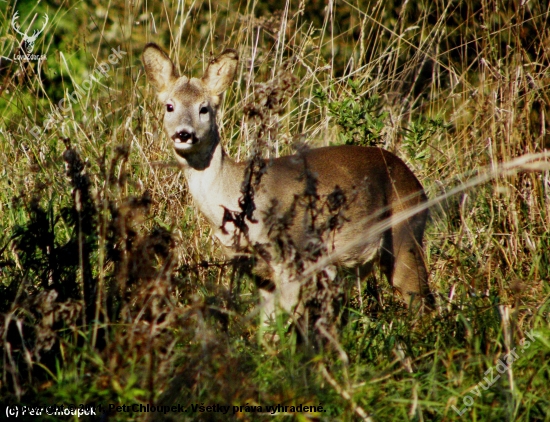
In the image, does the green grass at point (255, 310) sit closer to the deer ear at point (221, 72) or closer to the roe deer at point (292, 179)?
the roe deer at point (292, 179)

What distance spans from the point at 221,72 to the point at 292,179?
0.87m

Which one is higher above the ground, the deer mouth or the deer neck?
the deer mouth

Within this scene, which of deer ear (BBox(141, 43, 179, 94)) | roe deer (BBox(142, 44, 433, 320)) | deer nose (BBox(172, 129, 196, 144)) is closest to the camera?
deer nose (BBox(172, 129, 196, 144))

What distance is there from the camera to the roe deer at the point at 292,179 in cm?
502

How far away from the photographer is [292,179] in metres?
5.09

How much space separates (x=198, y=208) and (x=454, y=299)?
166cm

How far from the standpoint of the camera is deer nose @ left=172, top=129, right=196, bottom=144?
4848 mm

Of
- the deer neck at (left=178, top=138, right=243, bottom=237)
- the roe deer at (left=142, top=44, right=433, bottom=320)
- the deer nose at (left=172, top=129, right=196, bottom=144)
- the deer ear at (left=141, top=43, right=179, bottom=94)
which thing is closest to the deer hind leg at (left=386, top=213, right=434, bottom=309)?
the roe deer at (left=142, top=44, right=433, bottom=320)

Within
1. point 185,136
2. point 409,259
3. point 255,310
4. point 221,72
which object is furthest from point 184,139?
point 255,310

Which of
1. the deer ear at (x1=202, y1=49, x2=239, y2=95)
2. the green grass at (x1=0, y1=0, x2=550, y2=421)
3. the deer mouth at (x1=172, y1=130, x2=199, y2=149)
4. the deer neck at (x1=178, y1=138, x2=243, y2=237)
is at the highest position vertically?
the deer ear at (x1=202, y1=49, x2=239, y2=95)

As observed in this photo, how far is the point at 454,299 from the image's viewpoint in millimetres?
4453

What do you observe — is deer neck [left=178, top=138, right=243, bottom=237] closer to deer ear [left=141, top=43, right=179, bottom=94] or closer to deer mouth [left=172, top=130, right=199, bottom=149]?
deer mouth [left=172, top=130, right=199, bottom=149]

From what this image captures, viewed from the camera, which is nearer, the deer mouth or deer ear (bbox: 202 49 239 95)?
the deer mouth

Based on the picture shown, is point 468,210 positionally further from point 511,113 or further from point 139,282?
point 139,282
